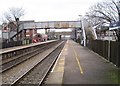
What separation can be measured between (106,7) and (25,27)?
44.0 m

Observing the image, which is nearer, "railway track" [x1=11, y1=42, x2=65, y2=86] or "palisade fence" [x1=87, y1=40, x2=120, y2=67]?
"railway track" [x1=11, y1=42, x2=65, y2=86]

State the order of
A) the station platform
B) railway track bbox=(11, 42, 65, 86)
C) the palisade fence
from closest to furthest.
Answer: the station platform, railway track bbox=(11, 42, 65, 86), the palisade fence

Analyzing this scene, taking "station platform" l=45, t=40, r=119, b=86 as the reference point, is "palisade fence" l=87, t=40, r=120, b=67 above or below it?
above

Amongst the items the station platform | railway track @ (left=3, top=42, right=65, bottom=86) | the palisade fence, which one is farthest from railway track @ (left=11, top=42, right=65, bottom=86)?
the palisade fence

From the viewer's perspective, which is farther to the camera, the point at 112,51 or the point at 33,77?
the point at 112,51

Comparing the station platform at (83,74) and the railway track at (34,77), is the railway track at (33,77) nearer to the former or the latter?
the railway track at (34,77)

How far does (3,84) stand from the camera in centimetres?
1412

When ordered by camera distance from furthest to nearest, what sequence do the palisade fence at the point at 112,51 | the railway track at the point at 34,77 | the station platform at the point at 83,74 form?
the palisade fence at the point at 112,51 < the railway track at the point at 34,77 < the station platform at the point at 83,74

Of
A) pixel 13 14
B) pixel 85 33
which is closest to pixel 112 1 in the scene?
pixel 85 33

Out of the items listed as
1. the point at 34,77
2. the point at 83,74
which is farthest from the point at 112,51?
the point at 34,77

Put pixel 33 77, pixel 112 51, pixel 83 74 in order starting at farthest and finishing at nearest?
pixel 112 51, pixel 83 74, pixel 33 77

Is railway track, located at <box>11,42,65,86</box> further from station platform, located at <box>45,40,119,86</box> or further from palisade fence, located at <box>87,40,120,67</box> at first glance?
palisade fence, located at <box>87,40,120,67</box>

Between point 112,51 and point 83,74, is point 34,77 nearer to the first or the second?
point 83,74

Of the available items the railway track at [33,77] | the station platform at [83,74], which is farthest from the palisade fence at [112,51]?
the railway track at [33,77]
